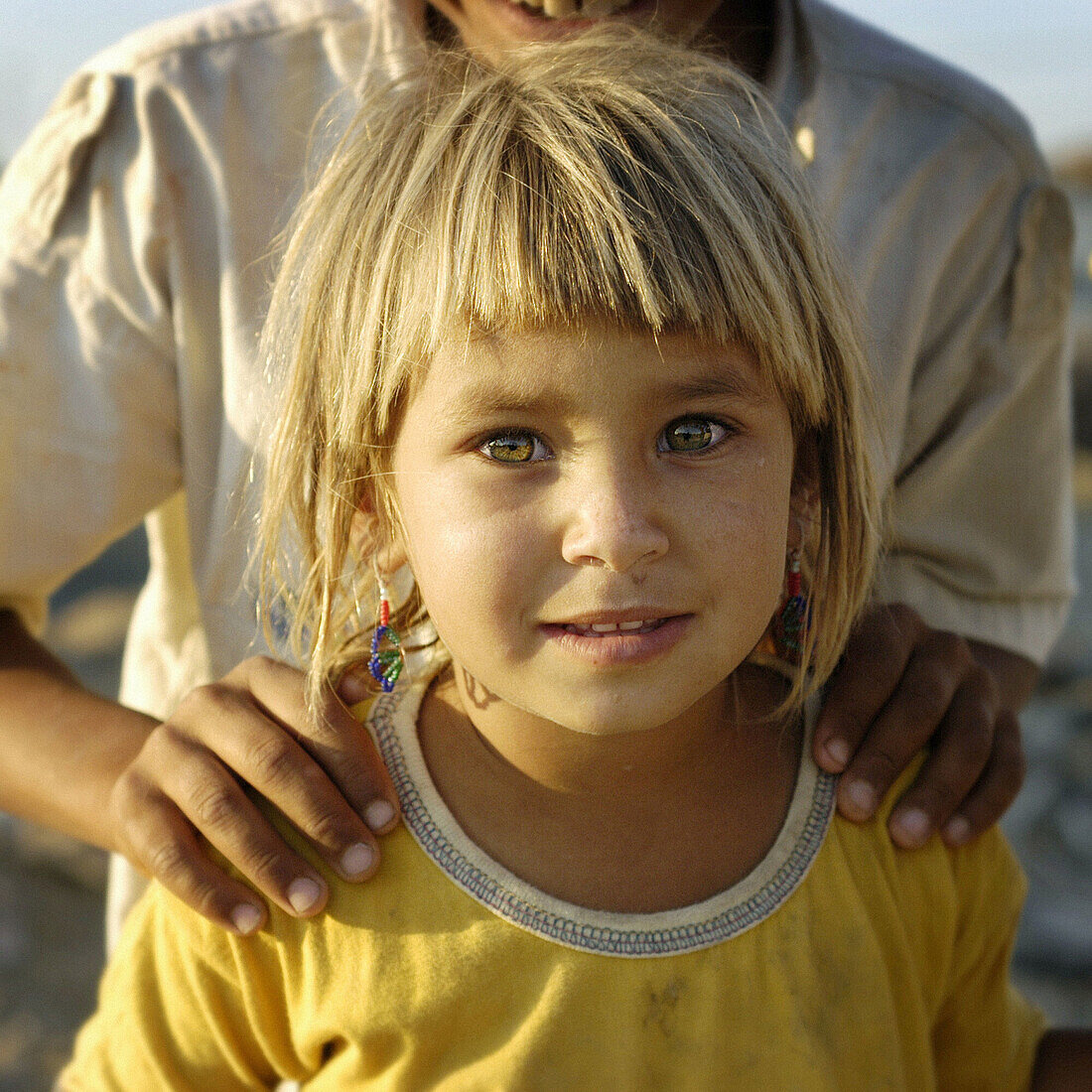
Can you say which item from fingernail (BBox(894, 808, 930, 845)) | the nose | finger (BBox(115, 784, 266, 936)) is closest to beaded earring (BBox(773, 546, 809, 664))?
fingernail (BBox(894, 808, 930, 845))

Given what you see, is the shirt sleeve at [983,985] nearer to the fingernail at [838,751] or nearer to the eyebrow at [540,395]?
the fingernail at [838,751]

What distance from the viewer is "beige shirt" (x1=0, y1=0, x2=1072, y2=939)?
179 centimetres

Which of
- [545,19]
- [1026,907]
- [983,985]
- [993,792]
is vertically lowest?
[1026,907]

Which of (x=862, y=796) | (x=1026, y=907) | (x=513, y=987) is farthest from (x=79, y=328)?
(x=1026, y=907)

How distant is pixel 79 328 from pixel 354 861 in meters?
0.90

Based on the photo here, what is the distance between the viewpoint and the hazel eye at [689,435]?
1.23m

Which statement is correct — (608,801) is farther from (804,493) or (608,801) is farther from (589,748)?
(804,493)

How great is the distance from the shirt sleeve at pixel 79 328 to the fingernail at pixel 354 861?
75cm

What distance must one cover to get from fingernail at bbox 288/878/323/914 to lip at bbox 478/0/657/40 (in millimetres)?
1076

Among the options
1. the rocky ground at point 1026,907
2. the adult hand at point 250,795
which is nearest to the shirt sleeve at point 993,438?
the adult hand at point 250,795

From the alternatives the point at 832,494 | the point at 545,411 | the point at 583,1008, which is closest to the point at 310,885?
the point at 583,1008

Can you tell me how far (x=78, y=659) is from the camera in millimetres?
5082

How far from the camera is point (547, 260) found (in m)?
1.20

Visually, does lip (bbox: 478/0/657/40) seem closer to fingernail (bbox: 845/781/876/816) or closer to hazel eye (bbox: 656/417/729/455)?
hazel eye (bbox: 656/417/729/455)
